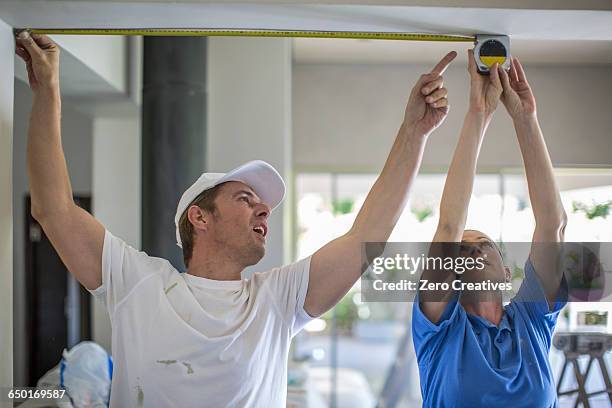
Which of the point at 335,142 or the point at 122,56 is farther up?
the point at 122,56

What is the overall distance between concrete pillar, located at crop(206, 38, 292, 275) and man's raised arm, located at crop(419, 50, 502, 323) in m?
0.45

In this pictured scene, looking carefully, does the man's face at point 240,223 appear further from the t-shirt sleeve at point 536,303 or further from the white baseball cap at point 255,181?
the t-shirt sleeve at point 536,303

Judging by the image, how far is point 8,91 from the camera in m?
1.54

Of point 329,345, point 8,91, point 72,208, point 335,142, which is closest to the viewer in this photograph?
point 72,208

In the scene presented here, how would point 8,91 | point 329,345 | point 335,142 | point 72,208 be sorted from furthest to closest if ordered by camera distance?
point 329,345
point 335,142
point 8,91
point 72,208

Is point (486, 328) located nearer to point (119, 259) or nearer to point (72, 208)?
point (119, 259)

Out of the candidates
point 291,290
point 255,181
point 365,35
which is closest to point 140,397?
point 291,290

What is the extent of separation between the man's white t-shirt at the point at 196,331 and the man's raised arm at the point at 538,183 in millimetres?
502

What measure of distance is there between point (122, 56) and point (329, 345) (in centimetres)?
124

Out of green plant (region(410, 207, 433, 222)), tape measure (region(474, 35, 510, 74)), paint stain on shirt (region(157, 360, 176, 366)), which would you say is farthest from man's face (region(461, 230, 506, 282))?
paint stain on shirt (region(157, 360, 176, 366))

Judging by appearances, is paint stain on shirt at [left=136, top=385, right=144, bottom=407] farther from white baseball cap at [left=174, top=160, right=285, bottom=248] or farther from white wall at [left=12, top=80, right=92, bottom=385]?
white wall at [left=12, top=80, right=92, bottom=385]

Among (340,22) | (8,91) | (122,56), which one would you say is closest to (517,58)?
(340,22)

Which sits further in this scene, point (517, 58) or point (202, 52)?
point (202, 52)

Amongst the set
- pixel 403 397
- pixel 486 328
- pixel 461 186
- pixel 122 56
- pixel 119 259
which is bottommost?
pixel 403 397
